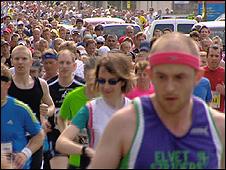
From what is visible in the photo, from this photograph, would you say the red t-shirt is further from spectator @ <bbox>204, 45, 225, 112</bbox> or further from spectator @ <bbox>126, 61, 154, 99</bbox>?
spectator @ <bbox>126, 61, 154, 99</bbox>

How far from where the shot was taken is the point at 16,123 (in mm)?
5328

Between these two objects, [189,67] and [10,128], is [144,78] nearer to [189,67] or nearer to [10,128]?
[10,128]

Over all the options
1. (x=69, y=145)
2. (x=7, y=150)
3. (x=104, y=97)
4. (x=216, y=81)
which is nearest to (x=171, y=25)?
(x=216, y=81)

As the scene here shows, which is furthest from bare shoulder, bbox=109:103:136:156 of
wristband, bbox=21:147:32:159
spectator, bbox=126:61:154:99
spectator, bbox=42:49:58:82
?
spectator, bbox=42:49:58:82

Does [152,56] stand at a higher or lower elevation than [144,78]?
higher

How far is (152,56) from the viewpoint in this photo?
2.67 m

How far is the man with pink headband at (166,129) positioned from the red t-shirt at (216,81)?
201 inches

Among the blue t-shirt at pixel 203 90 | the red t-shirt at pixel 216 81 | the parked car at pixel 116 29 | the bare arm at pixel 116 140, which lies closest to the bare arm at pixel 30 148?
the blue t-shirt at pixel 203 90

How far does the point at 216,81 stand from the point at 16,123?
3.52 metres

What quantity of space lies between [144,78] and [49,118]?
6.38 feet

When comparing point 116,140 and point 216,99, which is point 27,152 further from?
point 216,99

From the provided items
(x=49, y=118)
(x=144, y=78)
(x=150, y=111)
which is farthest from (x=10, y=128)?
(x=150, y=111)

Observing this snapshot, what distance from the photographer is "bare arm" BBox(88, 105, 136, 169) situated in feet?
8.57

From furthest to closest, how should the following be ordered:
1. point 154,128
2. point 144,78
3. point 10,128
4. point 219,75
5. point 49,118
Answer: point 219,75
point 49,118
point 144,78
point 10,128
point 154,128
